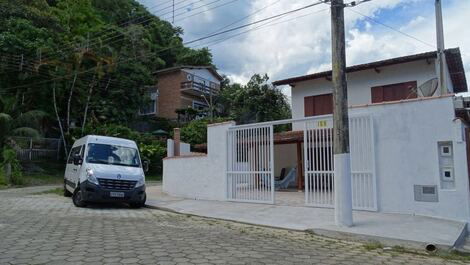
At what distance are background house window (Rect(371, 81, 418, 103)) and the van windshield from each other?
11.1 metres

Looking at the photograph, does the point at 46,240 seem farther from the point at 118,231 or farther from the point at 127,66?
the point at 127,66

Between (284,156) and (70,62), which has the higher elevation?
(70,62)

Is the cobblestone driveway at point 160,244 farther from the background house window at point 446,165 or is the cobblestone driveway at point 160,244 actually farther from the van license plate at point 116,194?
the background house window at point 446,165

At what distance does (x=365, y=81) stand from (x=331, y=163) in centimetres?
892

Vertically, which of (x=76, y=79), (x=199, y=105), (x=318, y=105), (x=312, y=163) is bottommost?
(x=312, y=163)

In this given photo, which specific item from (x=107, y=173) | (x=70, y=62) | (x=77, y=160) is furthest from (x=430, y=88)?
(x=70, y=62)

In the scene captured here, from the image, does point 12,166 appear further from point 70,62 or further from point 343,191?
point 343,191

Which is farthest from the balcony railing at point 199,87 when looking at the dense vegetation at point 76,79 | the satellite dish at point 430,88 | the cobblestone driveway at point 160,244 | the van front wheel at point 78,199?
the cobblestone driveway at point 160,244

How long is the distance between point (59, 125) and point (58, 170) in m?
4.01

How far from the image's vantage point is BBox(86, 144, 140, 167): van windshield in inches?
527

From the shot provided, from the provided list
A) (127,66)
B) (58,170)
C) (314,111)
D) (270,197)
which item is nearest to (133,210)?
(270,197)

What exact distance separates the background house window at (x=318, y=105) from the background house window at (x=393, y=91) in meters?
2.18

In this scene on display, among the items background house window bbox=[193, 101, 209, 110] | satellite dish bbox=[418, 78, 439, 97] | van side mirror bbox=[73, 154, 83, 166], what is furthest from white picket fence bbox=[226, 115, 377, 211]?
background house window bbox=[193, 101, 209, 110]

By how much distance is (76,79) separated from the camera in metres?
30.0
